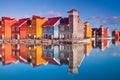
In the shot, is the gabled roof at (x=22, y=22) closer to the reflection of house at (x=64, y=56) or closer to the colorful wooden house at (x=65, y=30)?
the colorful wooden house at (x=65, y=30)

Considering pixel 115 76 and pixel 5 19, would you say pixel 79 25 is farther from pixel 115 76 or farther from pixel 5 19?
A: pixel 115 76

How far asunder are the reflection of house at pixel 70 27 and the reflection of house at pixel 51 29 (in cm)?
77

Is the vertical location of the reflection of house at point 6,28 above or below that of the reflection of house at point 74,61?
above

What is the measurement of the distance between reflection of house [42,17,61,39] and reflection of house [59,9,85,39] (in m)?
0.77

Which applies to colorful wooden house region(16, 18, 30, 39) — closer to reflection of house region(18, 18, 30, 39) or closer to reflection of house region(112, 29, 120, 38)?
reflection of house region(18, 18, 30, 39)

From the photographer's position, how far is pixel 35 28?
116 feet

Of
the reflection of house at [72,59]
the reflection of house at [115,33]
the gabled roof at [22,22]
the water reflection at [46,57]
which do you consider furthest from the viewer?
the reflection of house at [115,33]

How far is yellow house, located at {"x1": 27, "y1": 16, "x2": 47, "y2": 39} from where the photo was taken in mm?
35406

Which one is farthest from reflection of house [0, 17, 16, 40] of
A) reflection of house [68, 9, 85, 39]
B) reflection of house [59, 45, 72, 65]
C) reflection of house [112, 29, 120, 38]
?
reflection of house [112, 29, 120, 38]

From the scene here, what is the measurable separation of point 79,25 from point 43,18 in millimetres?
6121

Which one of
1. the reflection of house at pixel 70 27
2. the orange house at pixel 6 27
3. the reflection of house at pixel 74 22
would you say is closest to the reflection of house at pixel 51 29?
the reflection of house at pixel 70 27

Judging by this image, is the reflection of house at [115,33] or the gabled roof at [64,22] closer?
the gabled roof at [64,22]

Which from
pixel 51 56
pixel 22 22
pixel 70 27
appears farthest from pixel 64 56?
pixel 22 22

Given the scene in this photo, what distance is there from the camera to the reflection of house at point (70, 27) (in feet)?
109
